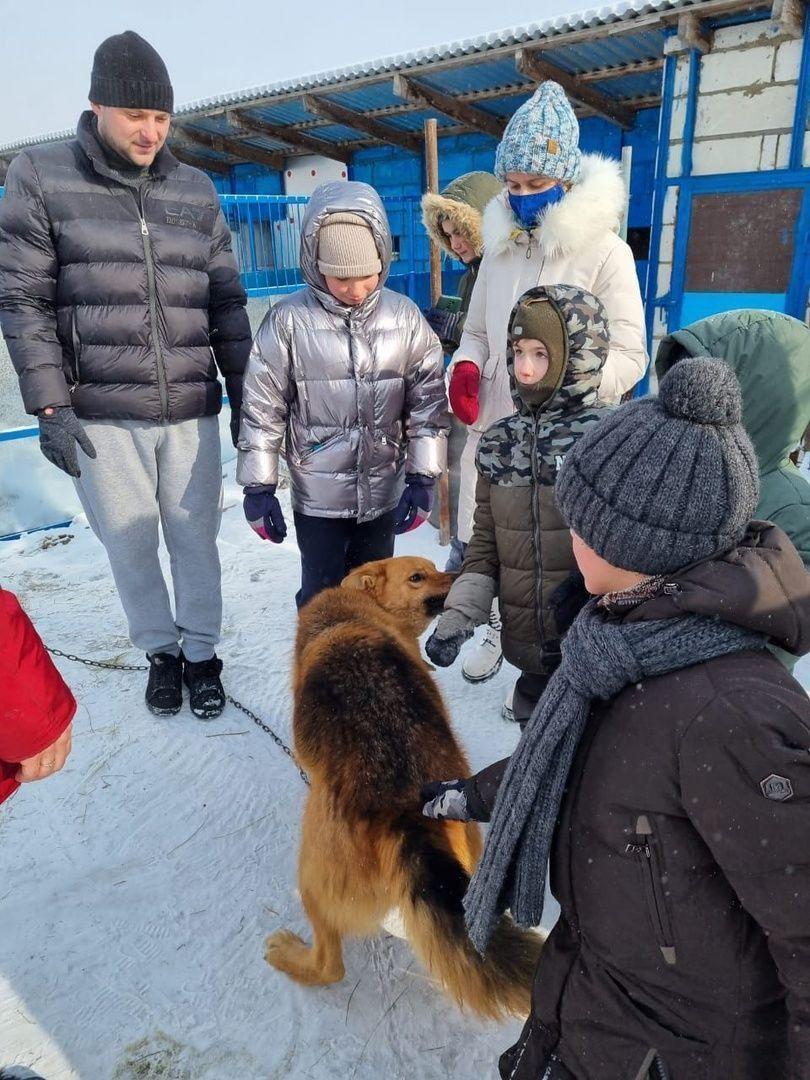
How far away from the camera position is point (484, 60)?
6609 millimetres

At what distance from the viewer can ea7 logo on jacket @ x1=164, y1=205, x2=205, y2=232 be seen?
2.76 metres

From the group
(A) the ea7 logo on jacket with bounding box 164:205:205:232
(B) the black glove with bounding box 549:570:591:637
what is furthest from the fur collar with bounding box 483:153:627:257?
(B) the black glove with bounding box 549:570:591:637

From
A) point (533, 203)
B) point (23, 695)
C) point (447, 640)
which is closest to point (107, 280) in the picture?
point (533, 203)

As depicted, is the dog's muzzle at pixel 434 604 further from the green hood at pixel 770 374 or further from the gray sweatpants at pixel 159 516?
the green hood at pixel 770 374

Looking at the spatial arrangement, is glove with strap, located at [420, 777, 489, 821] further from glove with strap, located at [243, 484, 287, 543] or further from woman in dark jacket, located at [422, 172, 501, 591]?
woman in dark jacket, located at [422, 172, 501, 591]

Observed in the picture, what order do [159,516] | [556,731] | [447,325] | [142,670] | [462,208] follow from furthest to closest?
1. [447,325]
2. [462,208]
3. [142,670]
4. [159,516]
5. [556,731]

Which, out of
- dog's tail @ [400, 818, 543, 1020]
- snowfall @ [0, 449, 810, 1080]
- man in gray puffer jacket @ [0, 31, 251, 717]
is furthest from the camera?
man in gray puffer jacket @ [0, 31, 251, 717]

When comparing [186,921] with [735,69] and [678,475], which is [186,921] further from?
[735,69]

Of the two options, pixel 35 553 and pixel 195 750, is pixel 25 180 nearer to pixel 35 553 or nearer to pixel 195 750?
pixel 195 750

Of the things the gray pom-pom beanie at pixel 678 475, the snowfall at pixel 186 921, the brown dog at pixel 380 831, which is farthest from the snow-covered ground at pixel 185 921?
the gray pom-pom beanie at pixel 678 475

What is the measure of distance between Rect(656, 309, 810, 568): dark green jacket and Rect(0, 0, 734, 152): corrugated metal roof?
18.6ft

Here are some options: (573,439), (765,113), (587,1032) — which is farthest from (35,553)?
(765,113)

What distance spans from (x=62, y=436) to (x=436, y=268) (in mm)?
3244

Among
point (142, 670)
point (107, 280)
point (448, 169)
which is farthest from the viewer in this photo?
point (448, 169)
